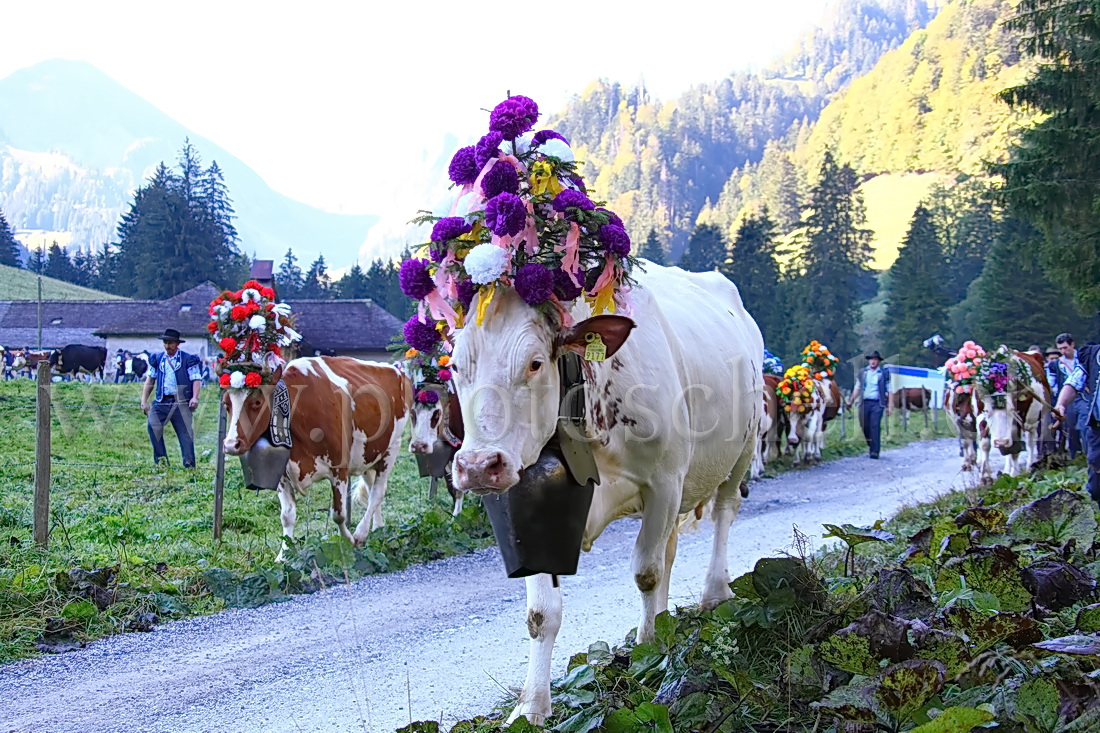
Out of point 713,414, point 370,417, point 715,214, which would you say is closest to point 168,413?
point 370,417

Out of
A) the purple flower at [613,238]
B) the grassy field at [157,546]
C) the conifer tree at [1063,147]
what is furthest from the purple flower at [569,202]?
the conifer tree at [1063,147]

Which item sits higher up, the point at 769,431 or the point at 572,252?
the point at 572,252

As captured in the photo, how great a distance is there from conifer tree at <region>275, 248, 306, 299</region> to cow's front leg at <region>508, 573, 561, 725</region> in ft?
315

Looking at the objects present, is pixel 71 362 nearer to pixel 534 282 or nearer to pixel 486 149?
pixel 486 149

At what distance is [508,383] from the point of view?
3953mm

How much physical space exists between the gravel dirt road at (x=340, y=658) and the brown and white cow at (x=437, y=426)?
5.86 ft

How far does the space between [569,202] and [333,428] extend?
6.36 m

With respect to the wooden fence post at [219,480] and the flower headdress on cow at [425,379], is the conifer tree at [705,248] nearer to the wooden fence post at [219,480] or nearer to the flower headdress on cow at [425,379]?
the flower headdress on cow at [425,379]

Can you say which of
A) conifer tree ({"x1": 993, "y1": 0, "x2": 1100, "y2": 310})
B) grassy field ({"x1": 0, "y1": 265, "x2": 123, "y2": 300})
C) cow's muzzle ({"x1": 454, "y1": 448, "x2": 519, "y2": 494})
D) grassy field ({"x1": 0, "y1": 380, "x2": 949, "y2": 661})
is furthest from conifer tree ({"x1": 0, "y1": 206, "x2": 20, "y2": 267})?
cow's muzzle ({"x1": 454, "y1": 448, "x2": 519, "y2": 494})

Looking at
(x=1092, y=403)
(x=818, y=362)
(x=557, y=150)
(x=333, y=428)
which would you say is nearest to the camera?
(x=557, y=150)

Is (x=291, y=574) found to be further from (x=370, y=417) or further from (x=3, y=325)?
(x=3, y=325)

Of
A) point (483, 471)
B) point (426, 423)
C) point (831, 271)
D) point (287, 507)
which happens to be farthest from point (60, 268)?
point (483, 471)

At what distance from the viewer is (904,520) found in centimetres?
959

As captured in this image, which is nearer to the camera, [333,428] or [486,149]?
[486,149]
